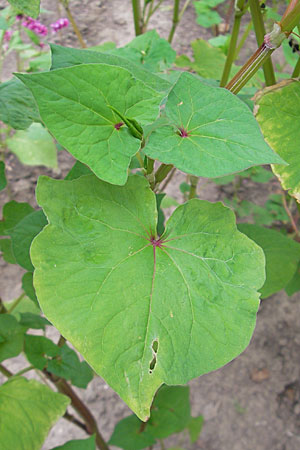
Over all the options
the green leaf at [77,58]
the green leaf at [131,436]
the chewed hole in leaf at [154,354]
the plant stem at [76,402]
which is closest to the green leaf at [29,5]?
the green leaf at [77,58]

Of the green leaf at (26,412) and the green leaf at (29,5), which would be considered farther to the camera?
the green leaf at (26,412)

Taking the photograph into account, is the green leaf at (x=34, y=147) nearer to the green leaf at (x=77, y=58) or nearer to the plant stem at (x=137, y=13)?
the plant stem at (x=137, y=13)

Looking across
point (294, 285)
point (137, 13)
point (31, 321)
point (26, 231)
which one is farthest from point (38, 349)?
point (137, 13)

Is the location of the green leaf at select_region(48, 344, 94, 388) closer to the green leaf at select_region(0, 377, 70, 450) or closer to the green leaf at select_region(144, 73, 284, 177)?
the green leaf at select_region(0, 377, 70, 450)

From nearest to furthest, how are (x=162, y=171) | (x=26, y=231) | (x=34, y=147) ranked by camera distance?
(x=162, y=171), (x=26, y=231), (x=34, y=147)

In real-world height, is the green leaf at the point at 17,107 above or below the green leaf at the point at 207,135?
below

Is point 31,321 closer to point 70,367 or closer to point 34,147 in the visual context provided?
point 70,367

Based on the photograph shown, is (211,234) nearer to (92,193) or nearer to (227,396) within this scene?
(92,193)

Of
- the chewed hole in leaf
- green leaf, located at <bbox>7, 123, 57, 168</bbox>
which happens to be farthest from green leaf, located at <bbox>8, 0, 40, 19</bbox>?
green leaf, located at <bbox>7, 123, 57, 168</bbox>
